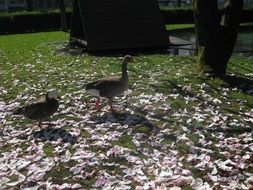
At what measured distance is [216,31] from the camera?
49.2ft

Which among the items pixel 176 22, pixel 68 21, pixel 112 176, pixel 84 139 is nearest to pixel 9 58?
pixel 84 139

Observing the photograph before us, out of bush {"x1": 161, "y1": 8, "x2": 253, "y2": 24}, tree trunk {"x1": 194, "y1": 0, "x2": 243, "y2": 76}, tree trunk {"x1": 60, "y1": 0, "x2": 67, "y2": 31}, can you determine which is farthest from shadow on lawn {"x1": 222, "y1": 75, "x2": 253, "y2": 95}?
bush {"x1": 161, "y1": 8, "x2": 253, "y2": 24}

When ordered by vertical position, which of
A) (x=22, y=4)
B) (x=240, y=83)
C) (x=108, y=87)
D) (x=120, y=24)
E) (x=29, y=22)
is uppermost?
(x=120, y=24)

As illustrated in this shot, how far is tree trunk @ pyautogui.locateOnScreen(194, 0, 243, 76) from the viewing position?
14.9 m

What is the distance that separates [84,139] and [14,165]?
181 centimetres

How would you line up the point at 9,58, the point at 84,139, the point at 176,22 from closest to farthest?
the point at 84,139 < the point at 9,58 < the point at 176,22

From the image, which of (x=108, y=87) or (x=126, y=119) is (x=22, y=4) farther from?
(x=126, y=119)

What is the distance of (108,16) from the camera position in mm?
25328

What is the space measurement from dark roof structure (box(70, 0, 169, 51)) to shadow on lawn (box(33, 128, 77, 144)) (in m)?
13.9

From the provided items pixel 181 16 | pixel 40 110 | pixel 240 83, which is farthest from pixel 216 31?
pixel 181 16

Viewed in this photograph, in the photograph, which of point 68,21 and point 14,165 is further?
point 68,21

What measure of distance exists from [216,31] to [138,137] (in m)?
7.02

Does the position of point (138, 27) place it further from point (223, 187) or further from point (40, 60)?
point (223, 187)

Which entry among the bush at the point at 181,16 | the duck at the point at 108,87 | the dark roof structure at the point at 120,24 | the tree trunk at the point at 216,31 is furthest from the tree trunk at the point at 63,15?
the duck at the point at 108,87
